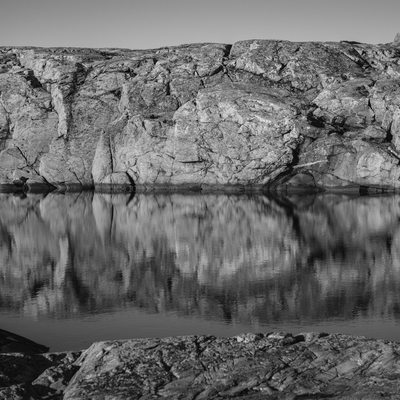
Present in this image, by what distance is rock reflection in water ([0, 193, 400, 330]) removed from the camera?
29.6 metres

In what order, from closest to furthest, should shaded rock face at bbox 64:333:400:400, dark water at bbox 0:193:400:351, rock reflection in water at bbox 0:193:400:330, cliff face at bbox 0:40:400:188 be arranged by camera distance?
shaded rock face at bbox 64:333:400:400 → dark water at bbox 0:193:400:351 → rock reflection in water at bbox 0:193:400:330 → cliff face at bbox 0:40:400:188

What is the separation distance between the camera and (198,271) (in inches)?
1496

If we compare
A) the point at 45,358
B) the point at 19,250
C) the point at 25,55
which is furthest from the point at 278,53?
the point at 45,358

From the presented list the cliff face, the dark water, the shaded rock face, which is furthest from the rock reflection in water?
the cliff face

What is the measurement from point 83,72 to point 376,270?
257 feet

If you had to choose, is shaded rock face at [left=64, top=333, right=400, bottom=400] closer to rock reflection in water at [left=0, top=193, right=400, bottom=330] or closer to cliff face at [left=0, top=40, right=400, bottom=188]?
rock reflection in water at [left=0, top=193, right=400, bottom=330]

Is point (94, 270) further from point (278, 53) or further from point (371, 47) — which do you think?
point (371, 47)

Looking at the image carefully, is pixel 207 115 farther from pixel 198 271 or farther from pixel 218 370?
pixel 218 370

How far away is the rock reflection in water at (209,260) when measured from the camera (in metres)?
29.6

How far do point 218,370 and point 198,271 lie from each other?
2182 cm

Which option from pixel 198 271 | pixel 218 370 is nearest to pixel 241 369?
pixel 218 370

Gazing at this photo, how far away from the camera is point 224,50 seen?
4149 inches

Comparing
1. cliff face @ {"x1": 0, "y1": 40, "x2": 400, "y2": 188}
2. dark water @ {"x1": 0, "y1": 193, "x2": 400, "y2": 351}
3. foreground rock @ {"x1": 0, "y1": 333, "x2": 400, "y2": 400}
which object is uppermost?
cliff face @ {"x1": 0, "y1": 40, "x2": 400, "y2": 188}

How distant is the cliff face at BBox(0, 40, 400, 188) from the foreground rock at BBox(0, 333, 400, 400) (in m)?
70.1
